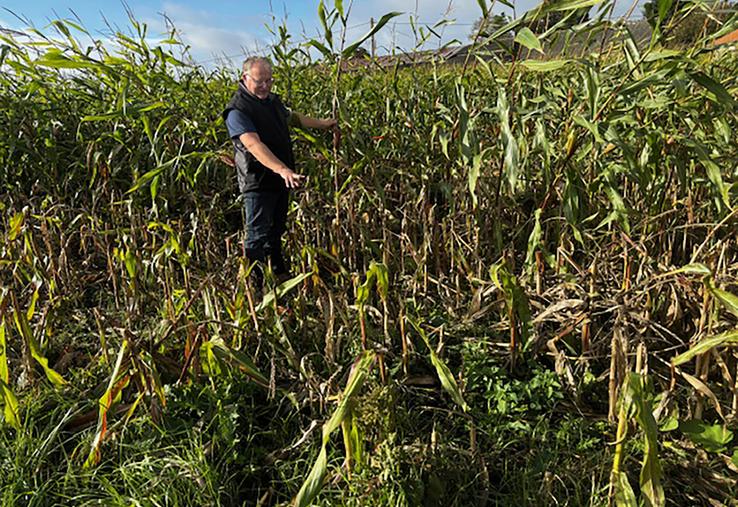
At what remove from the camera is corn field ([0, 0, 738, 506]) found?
1.37 m

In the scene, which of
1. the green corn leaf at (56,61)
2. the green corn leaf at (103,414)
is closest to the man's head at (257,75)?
the green corn leaf at (56,61)

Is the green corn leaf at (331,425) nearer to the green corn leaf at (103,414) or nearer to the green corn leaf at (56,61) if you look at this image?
the green corn leaf at (103,414)

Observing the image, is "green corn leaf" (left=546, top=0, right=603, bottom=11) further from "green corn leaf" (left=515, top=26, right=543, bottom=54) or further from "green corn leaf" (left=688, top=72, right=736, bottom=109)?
"green corn leaf" (left=688, top=72, right=736, bottom=109)

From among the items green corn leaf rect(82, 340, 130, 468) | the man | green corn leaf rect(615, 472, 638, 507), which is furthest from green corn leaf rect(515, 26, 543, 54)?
green corn leaf rect(82, 340, 130, 468)

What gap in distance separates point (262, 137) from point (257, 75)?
0.28m

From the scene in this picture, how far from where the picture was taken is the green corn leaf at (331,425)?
1106 millimetres

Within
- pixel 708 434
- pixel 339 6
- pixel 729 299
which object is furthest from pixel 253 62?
pixel 708 434

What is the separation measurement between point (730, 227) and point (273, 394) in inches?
66.9

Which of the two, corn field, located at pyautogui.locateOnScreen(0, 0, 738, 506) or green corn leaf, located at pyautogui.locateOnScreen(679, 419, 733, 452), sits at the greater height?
corn field, located at pyautogui.locateOnScreen(0, 0, 738, 506)

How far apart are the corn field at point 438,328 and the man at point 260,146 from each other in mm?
155

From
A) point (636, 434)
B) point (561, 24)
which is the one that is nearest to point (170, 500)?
point (636, 434)

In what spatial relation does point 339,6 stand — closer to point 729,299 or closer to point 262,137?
point 262,137

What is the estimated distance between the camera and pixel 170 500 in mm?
1339

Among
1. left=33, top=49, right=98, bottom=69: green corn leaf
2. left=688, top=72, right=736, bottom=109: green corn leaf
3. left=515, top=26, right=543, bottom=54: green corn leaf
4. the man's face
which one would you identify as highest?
left=33, top=49, right=98, bottom=69: green corn leaf
